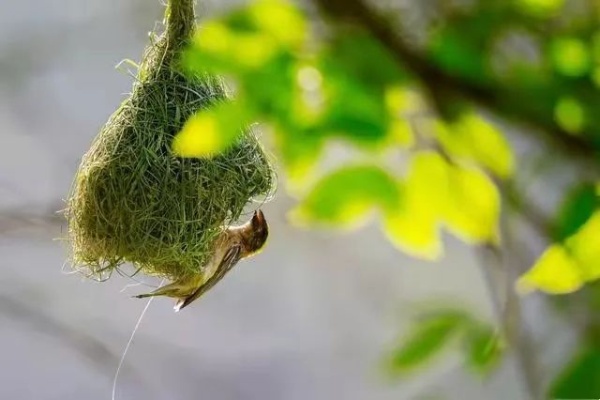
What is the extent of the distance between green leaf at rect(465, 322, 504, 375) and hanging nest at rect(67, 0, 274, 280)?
613 mm

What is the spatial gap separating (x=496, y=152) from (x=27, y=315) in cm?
150

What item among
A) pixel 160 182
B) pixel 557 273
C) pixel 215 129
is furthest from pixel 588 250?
pixel 160 182

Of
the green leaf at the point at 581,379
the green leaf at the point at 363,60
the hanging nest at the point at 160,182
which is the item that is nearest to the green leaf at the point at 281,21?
the green leaf at the point at 363,60

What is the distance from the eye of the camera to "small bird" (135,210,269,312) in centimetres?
96

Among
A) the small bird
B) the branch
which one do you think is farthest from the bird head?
the branch

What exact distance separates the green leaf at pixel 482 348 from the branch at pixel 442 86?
0.09 m

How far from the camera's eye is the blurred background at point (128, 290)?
1.67 metres

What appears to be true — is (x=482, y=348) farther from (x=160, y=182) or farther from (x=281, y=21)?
(x=160, y=182)

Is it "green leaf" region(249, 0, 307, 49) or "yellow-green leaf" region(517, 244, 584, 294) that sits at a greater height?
"green leaf" region(249, 0, 307, 49)

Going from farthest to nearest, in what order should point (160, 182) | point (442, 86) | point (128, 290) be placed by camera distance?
point (128, 290), point (160, 182), point (442, 86)

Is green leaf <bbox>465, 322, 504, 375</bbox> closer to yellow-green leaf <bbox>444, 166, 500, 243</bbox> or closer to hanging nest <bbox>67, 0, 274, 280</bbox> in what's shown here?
yellow-green leaf <bbox>444, 166, 500, 243</bbox>

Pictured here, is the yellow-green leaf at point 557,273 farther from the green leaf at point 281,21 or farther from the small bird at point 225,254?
the small bird at point 225,254

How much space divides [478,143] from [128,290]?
1454 millimetres

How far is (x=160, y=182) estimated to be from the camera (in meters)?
0.90
